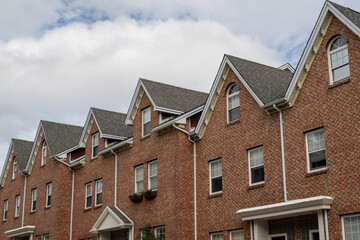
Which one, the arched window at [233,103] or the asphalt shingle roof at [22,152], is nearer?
the arched window at [233,103]

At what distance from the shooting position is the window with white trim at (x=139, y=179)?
104 ft

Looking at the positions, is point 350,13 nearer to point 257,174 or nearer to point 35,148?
point 257,174

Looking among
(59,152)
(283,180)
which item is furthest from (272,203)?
(59,152)

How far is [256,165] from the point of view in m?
24.9

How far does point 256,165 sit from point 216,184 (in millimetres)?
3021

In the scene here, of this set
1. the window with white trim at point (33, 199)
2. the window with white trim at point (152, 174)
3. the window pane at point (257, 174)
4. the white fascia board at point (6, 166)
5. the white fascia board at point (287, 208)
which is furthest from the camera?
the white fascia board at point (6, 166)

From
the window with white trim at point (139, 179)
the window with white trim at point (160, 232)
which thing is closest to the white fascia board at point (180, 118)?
the window with white trim at point (139, 179)

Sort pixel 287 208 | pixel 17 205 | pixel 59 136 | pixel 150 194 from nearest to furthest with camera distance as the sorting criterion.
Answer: pixel 287 208
pixel 150 194
pixel 59 136
pixel 17 205

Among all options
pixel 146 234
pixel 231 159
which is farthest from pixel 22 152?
pixel 231 159

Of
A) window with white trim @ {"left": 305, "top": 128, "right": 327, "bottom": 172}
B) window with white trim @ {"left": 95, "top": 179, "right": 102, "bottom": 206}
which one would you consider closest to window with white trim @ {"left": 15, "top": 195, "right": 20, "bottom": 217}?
window with white trim @ {"left": 95, "top": 179, "right": 102, "bottom": 206}

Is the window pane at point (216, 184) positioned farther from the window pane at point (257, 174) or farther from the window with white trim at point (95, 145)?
the window with white trim at point (95, 145)

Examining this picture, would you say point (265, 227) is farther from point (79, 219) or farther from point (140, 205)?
point (79, 219)

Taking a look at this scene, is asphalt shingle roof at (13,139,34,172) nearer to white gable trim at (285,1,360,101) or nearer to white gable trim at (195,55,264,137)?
white gable trim at (195,55,264,137)

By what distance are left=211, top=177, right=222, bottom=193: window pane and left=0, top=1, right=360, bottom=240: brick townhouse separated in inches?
2.3
